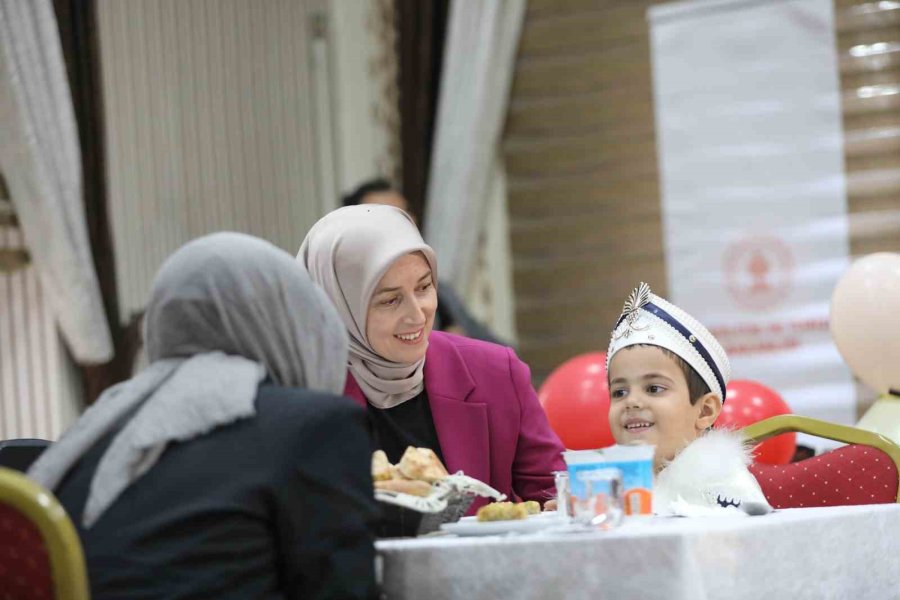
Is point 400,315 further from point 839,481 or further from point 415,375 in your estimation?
point 839,481

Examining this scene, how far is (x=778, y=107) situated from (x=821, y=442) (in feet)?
8.91

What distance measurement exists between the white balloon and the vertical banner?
7.40ft

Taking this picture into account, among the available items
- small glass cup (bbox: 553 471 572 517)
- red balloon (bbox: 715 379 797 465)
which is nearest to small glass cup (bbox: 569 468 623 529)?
Answer: small glass cup (bbox: 553 471 572 517)

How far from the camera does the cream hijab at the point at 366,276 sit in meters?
2.65

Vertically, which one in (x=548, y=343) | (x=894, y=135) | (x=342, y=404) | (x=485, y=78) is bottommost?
(x=548, y=343)

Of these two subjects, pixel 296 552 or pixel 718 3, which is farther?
pixel 718 3

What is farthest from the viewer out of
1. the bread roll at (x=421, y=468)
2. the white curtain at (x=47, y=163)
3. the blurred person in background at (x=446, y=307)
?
the blurred person in background at (x=446, y=307)

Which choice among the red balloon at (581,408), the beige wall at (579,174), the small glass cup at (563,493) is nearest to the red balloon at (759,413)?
the red balloon at (581,408)

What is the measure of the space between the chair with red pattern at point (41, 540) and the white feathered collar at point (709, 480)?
999 millimetres

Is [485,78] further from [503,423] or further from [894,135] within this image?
[503,423]

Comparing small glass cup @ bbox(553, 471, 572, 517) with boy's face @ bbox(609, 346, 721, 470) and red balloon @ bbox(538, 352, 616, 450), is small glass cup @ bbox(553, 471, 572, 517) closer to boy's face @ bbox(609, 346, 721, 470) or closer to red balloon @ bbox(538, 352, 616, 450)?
boy's face @ bbox(609, 346, 721, 470)

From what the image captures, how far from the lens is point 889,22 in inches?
223

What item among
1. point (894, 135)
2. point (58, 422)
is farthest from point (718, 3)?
point (58, 422)

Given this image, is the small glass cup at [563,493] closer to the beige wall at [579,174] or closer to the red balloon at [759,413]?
the red balloon at [759,413]
